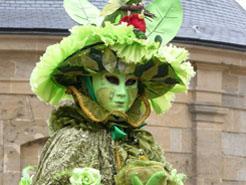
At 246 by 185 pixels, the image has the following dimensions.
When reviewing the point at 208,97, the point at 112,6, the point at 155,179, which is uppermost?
the point at 112,6

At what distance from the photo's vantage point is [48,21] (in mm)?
16000

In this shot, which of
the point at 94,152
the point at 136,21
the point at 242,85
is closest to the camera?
the point at 94,152

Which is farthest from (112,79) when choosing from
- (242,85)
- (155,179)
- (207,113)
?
(242,85)

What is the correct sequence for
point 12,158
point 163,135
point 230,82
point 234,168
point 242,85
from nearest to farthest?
point 12,158 → point 163,135 → point 230,82 → point 234,168 → point 242,85

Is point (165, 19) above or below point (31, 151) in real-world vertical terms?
above

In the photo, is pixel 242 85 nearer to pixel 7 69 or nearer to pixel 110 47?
pixel 7 69

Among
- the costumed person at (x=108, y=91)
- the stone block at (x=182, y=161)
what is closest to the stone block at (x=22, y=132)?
the stone block at (x=182, y=161)

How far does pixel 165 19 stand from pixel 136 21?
13.3 inches

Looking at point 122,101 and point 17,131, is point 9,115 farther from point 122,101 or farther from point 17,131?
point 122,101

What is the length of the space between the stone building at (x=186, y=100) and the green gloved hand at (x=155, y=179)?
879cm

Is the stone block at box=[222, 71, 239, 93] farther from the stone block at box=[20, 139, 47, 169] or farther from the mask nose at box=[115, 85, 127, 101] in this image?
the mask nose at box=[115, 85, 127, 101]

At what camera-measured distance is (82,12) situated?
7.55 meters

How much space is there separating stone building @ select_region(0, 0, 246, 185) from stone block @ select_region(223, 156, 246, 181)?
0.01 m

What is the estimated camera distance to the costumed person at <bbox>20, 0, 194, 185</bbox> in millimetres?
6980
